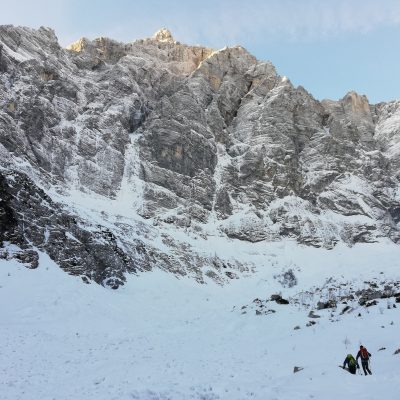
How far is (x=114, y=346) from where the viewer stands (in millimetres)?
22750

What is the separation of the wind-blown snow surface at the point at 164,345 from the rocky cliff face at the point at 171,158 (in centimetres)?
604

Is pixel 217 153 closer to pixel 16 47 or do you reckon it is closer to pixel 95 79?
pixel 95 79

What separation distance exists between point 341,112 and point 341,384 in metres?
104

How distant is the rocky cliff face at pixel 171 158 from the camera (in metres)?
48.7

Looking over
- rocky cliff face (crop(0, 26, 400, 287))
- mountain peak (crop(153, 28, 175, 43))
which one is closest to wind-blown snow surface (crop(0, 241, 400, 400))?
rocky cliff face (crop(0, 26, 400, 287))

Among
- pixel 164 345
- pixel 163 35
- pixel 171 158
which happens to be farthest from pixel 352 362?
pixel 163 35

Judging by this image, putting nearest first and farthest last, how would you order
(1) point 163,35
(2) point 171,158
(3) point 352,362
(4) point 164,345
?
(3) point 352,362 < (4) point 164,345 < (2) point 171,158 < (1) point 163,35

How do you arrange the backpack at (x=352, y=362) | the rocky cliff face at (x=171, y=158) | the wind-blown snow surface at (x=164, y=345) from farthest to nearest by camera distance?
the rocky cliff face at (x=171, y=158), the backpack at (x=352, y=362), the wind-blown snow surface at (x=164, y=345)

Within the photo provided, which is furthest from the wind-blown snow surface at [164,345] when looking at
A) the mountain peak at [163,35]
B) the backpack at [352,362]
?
the mountain peak at [163,35]

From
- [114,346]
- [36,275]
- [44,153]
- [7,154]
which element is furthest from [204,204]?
[114,346]

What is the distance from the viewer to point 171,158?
255 feet

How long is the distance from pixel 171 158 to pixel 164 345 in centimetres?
5591

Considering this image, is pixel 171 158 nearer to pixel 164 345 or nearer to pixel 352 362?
pixel 164 345

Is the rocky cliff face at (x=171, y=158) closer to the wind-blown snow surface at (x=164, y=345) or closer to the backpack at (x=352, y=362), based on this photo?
the wind-blown snow surface at (x=164, y=345)
